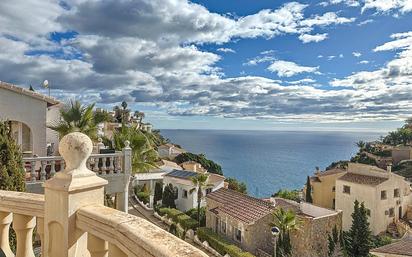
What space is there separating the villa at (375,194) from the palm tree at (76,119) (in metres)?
28.9

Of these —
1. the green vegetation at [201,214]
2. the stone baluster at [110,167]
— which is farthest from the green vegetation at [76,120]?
the green vegetation at [201,214]

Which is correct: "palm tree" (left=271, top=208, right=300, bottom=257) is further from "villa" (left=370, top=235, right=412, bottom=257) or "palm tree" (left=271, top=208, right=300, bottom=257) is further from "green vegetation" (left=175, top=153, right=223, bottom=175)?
"green vegetation" (left=175, top=153, right=223, bottom=175)

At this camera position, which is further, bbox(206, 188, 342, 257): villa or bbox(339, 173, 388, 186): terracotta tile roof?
bbox(339, 173, 388, 186): terracotta tile roof

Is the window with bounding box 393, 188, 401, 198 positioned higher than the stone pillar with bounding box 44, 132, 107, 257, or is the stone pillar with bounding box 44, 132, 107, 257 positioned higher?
the stone pillar with bounding box 44, 132, 107, 257

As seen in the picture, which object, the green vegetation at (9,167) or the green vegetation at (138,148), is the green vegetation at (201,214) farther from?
the green vegetation at (9,167)

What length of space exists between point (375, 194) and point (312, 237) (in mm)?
10934

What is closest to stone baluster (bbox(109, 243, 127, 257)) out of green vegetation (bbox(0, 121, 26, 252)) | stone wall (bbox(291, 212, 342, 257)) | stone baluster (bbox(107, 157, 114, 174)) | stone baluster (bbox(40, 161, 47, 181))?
green vegetation (bbox(0, 121, 26, 252))

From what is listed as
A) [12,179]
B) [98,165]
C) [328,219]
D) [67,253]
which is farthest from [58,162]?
[328,219]

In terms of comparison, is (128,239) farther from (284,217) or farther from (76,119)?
(284,217)

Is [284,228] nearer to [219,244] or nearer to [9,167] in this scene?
[219,244]

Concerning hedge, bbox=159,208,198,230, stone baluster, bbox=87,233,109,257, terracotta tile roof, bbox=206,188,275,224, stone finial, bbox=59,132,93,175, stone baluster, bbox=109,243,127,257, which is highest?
stone finial, bbox=59,132,93,175

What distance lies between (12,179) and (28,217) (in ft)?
18.5

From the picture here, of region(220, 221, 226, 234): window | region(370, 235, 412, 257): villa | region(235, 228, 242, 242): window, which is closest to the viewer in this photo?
region(370, 235, 412, 257): villa

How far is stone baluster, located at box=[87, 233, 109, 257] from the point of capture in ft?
6.43
